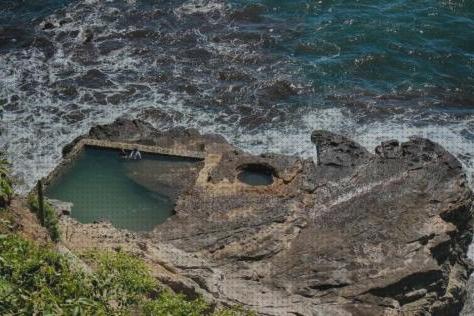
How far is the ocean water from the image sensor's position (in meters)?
26.5

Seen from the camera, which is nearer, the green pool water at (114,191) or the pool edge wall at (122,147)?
the green pool water at (114,191)

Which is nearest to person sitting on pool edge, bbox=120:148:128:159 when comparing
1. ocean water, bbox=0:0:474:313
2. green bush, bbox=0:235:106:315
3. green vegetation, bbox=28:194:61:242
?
ocean water, bbox=0:0:474:313

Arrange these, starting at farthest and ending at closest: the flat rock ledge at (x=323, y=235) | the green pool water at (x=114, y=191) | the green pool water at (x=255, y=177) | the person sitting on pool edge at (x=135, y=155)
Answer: the person sitting on pool edge at (x=135, y=155), the green pool water at (x=255, y=177), the green pool water at (x=114, y=191), the flat rock ledge at (x=323, y=235)

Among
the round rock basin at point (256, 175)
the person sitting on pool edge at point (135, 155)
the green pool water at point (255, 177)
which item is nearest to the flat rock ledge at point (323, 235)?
the round rock basin at point (256, 175)

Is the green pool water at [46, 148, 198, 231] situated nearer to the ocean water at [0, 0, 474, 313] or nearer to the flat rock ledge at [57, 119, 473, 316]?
the flat rock ledge at [57, 119, 473, 316]

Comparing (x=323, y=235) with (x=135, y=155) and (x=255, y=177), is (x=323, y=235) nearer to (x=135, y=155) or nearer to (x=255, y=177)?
(x=255, y=177)

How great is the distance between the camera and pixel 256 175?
21.6 m

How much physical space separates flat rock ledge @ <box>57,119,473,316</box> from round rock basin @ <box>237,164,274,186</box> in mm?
112

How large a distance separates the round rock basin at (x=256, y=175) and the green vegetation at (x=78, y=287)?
24.4 feet

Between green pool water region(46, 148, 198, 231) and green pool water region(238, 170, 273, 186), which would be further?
green pool water region(238, 170, 273, 186)

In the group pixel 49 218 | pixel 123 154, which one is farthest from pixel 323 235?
pixel 123 154

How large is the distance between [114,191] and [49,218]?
16.1 ft

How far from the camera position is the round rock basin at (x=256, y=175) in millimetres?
21188

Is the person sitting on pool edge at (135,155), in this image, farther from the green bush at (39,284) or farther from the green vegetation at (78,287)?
the green bush at (39,284)
